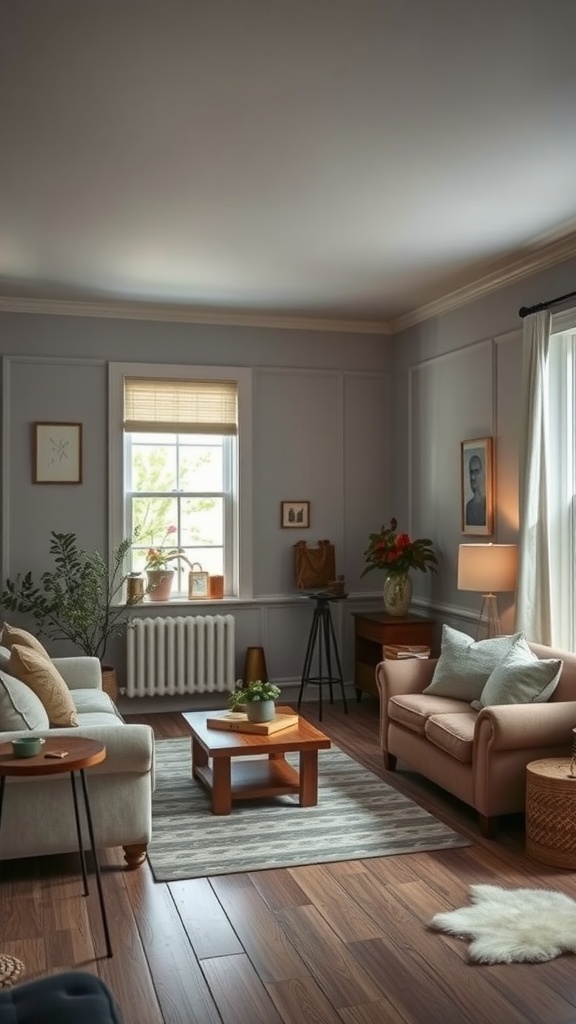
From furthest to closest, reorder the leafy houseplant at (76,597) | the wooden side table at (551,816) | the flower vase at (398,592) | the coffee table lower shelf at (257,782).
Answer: the flower vase at (398,592) < the leafy houseplant at (76,597) < the coffee table lower shelf at (257,782) < the wooden side table at (551,816)

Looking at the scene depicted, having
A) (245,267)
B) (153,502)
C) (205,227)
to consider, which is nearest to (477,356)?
(245,267)

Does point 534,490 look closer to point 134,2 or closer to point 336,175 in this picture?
point 336,175

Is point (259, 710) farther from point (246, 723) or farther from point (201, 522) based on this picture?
point (201, 522)

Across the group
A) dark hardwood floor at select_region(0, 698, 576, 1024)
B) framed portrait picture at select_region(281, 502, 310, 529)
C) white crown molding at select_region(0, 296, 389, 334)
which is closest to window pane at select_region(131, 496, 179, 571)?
framed portrait picture at select_region(281, 502, 310, 529)

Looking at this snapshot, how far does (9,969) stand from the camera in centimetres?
288

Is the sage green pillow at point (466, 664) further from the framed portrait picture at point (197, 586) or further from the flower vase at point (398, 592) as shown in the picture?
the framed portrait picture at point (197, 586)

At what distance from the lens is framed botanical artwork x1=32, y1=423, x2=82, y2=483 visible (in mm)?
6508

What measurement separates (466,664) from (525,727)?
80 cm

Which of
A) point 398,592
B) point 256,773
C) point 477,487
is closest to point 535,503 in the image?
point 477,487

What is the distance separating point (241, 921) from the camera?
329cm

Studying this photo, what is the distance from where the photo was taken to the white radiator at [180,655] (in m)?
6.61

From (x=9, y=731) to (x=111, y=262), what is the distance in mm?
2984

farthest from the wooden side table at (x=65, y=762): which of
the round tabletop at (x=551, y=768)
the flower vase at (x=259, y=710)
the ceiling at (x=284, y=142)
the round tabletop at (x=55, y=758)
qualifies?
the ceiling at (x=284, y=142)

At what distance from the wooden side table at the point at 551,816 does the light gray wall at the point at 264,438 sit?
3.42 metres
